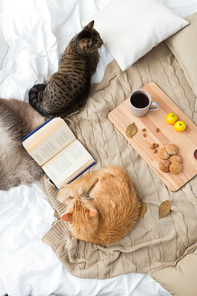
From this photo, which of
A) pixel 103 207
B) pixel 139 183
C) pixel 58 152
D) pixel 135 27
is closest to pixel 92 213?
pixel 103 207

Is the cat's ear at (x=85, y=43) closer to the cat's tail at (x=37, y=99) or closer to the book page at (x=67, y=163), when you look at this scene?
the cat's tail at (x=37, y=99)

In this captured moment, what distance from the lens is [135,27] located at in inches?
42.7

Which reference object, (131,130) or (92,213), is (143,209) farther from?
(131,130)

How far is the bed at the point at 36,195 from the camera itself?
0.93 meters

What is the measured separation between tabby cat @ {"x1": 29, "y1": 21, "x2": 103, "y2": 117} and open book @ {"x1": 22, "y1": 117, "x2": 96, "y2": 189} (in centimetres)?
9

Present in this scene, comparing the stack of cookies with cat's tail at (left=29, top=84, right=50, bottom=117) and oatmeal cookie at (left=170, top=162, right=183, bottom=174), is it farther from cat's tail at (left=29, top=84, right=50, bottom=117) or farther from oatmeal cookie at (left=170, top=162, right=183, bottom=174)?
cat's tail at (left=29, top=84, right=50, bottom=117)

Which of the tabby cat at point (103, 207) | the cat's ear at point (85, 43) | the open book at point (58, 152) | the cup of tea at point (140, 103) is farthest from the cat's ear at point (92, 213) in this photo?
the cat's ear at point (85, 43)

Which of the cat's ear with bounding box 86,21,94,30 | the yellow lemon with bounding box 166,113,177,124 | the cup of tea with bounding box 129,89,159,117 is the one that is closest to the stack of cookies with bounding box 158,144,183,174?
the yellow lemon with bounding box 166,113,177,124

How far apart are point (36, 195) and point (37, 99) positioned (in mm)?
595

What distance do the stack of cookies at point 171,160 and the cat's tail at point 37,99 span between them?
0.73 m

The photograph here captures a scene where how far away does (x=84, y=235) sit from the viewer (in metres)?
0.92

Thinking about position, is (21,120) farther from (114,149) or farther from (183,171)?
(183,171)

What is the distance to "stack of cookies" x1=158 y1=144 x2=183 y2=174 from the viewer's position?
0.98 m

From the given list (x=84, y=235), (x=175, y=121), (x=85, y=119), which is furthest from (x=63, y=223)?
(x=175, y=121)
